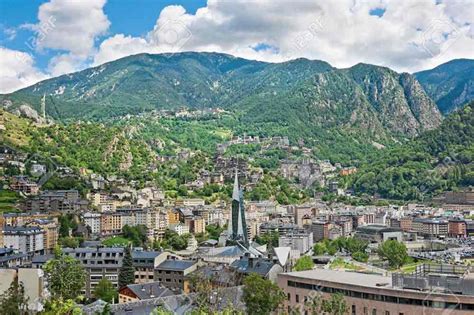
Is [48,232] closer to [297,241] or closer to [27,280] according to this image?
[297,241]

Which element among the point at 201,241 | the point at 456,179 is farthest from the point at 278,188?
the point at 201,241

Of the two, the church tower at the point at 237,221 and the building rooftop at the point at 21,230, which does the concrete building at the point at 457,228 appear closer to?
the church tower at the point at 237,221

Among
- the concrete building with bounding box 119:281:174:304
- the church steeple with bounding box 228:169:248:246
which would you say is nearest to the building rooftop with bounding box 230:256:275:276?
the concrete building with bounding box 119:281:174:304

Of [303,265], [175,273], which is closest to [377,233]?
[303,265]

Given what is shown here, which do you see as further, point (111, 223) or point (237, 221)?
point (111, 223)

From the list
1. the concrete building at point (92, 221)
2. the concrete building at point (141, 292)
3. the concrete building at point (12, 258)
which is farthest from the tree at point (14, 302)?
the concrete building at point (92, 221)

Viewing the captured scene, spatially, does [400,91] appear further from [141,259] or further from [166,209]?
[141,259]
